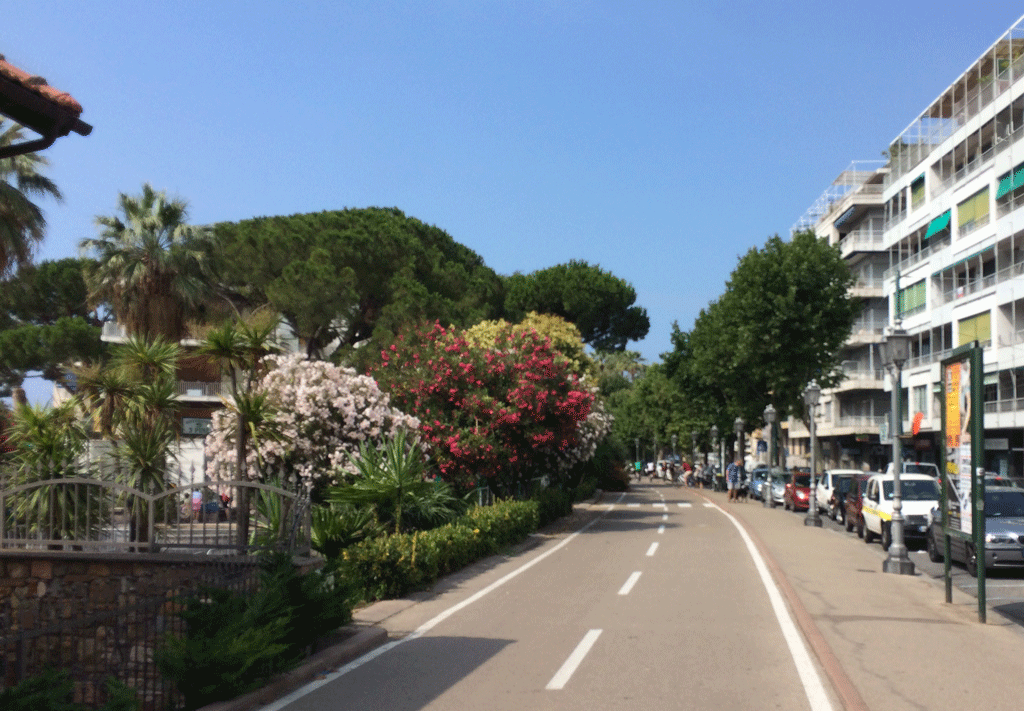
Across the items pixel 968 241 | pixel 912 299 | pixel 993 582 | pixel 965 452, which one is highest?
pixel 968 241

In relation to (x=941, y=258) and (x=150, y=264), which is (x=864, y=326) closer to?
(x=941, y=258)

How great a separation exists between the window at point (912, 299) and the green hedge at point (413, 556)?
35.2 metres

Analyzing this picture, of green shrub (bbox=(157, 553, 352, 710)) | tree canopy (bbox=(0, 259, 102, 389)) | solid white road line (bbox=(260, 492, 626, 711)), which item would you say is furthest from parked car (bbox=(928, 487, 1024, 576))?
tree canopy (bbox=(0, 259, 102, 389))

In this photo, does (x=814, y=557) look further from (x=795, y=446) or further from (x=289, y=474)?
(x=795, y=446)

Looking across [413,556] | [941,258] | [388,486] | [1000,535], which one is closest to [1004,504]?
[1000,535]

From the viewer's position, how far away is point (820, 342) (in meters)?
43.8

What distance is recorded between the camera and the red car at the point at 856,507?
2509 centimetres

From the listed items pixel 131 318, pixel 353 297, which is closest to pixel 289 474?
pixel 131 318

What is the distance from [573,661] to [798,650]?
2.42 metres

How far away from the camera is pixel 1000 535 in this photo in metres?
16.3

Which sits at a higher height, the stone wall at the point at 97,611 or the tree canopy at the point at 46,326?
the tree canopy at the point at 46,326

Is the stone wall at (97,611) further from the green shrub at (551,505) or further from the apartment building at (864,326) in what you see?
the apartment building at (864,326)

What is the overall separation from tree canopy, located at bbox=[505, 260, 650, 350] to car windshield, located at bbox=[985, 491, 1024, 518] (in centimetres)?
4047

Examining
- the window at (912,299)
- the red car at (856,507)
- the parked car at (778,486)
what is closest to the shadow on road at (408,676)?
the red car at (856,507)
